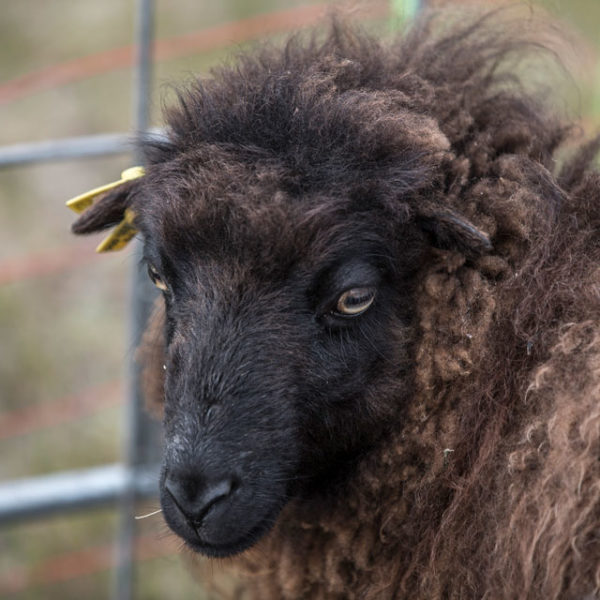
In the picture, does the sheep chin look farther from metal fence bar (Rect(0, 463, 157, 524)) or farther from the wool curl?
metal fence bar (Rect(0, 463, 157, 524))

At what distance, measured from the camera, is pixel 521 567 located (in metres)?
2.40

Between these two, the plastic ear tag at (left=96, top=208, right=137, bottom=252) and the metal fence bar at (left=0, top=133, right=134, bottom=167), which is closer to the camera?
the plastic ear tag at (left=96, top=208, right=137, bottom=252)

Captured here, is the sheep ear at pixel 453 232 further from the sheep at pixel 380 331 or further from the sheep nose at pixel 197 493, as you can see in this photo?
the sheep nose at pixel 197 493

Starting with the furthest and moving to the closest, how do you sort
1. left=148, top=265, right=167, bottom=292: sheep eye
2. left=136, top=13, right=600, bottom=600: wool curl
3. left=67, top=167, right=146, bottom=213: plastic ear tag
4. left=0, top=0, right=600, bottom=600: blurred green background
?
left=0, top=0, right=600, bottom=600: blurred green background → left=67, top=167, right=146, bottom=213: plastic ear tag → left=148, top=265, right=167, bottom=292: sheep eye → left=136, top=13, right=600, bottom=600: wool curl

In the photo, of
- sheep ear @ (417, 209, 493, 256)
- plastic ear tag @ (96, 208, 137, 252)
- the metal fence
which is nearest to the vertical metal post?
the metal fence

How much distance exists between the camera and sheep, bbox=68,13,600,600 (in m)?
2.46

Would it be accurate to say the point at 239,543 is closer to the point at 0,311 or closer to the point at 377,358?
the point at 377,358

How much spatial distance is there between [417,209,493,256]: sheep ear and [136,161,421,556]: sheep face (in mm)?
66

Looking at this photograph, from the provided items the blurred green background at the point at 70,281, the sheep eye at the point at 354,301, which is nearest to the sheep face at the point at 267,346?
the sheep eye at the point at 354,301

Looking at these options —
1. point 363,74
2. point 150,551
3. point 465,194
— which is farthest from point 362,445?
point 150,551

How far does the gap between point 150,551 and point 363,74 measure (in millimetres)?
3934

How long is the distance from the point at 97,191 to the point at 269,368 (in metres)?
1.13

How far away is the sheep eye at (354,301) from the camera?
8.58ft

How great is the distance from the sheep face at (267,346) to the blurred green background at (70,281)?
832mm
